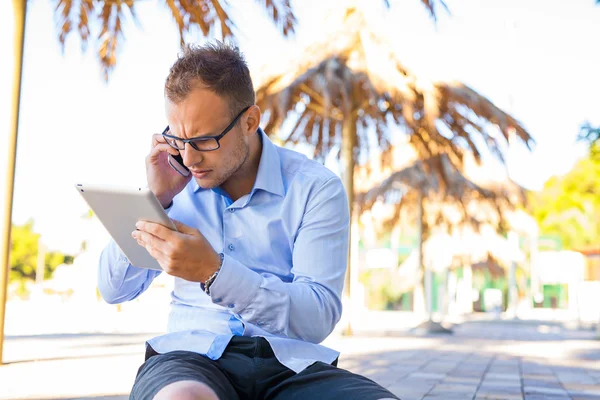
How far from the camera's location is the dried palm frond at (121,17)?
6918 millimetres

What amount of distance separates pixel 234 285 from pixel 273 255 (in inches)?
13.7

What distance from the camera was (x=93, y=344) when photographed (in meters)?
8.73

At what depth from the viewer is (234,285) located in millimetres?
1742

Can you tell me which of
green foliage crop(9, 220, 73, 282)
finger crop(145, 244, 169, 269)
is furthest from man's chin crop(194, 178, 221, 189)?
green foliage crop(9, 220, 73, 282)

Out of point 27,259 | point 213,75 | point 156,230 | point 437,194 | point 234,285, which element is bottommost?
point 234,285

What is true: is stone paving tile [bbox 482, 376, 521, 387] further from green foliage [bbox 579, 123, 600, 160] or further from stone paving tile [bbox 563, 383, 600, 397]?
green foliage [bbox 579, 123, 600, 160]

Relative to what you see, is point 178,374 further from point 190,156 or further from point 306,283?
point 190,156

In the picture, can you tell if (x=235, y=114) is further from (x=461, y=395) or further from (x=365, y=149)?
(x=365, y=149)

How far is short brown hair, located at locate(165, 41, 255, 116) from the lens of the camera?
6.25 feet

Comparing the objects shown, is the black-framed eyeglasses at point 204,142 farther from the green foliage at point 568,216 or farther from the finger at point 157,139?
the green foliage at point 568,216

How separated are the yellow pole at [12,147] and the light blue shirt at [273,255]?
429 cm

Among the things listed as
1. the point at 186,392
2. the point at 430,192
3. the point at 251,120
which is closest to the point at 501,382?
the point at 251,120

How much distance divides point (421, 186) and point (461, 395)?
35.4ft

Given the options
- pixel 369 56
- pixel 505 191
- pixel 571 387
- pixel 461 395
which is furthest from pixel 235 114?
pixel 505 191
